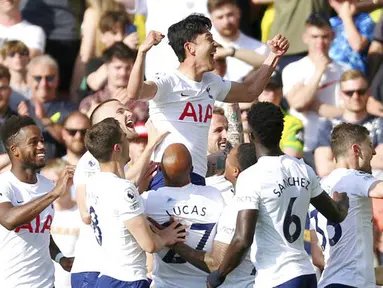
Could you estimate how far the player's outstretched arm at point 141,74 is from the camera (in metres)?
9.96

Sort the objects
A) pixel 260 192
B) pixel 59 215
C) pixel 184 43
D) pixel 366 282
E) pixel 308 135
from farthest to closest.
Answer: pixel 308 135 < pixel 59 215 < pixel 184 43 < pixel 366 282 < pixel 260 192

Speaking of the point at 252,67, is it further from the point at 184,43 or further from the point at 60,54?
the point at 184,43

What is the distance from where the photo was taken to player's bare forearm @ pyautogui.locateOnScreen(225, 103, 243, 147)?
1212 cm

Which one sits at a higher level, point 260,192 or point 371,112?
point 260,192

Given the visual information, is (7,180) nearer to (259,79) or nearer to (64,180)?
(64,180)

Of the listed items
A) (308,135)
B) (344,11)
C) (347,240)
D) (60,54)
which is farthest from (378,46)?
(347,240)

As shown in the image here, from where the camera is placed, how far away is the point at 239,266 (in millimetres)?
9820

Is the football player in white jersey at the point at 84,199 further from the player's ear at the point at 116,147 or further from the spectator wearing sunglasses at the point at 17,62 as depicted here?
the spectator wearing sunglasses at the point at 17,62

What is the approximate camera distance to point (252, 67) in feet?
49.3

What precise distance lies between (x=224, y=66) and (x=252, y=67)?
18.2 inches

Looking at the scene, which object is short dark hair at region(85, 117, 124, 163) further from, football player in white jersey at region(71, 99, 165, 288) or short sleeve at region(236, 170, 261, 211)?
short sleeve at region(236, 170, 261, 211)

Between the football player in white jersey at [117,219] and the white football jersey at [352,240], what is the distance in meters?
1.37

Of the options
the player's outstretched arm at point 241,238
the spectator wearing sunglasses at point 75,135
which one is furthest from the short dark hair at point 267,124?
the spectator wearing sunglasses at point 75,135

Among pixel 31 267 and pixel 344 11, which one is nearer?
pixel 31 267
